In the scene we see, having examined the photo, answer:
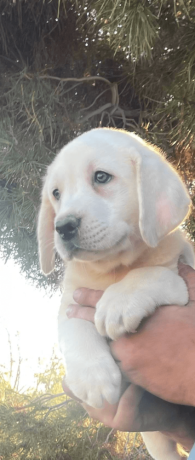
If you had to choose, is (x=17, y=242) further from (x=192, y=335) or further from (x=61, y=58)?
(x=192, y=335)

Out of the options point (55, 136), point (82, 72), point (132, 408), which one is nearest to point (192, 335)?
point (132, 408)

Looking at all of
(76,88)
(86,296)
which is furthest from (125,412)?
(76,88)

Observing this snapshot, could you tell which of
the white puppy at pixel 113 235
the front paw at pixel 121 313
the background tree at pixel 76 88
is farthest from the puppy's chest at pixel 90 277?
the background tree at pixel 76 88

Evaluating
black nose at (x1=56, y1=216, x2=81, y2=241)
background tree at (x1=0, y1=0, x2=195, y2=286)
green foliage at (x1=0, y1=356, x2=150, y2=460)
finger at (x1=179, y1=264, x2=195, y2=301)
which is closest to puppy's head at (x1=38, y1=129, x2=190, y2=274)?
black nose at (x1=56, y1=216, x2=81, y2=241)

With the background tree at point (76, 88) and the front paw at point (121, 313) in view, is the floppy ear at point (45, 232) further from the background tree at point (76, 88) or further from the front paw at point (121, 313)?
the background tree at point (76, 88)

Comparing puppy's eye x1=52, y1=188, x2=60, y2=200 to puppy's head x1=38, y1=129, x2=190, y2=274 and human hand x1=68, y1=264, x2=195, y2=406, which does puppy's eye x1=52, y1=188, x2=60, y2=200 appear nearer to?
puppy's head x1=38, y1=129, x2=190, y2=274

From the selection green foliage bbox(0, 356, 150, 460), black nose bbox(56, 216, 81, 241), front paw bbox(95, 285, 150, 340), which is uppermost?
black nose bbox(56, 216, 81, 241)

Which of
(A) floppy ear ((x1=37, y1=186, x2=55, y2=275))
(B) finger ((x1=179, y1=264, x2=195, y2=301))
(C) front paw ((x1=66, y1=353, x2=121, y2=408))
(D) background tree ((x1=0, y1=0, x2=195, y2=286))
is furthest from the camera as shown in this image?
(D) background tree ((x1=0, y1=0, x2=195, y2=286))

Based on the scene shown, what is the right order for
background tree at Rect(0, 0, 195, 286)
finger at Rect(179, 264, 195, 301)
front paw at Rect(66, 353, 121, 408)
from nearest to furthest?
front paw at Rect(66, 353, 121, 408), finger at Rect(179, 264, 195, 301), background tree at Rect(0, 0, 195, 286)
